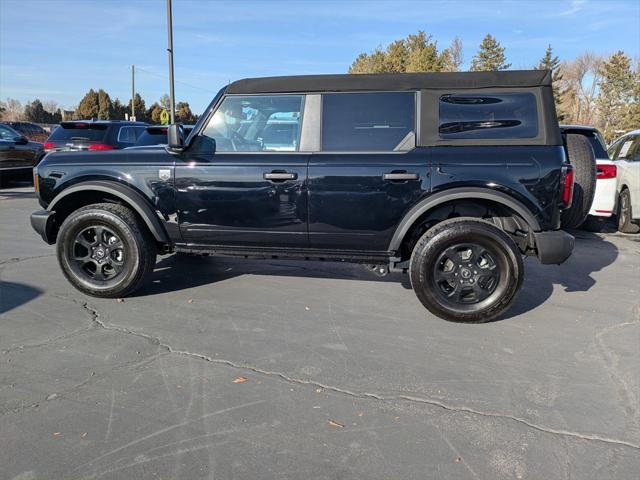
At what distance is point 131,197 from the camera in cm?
446

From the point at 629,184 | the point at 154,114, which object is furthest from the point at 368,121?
the point at 154,114

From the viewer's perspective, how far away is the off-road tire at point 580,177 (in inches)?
180

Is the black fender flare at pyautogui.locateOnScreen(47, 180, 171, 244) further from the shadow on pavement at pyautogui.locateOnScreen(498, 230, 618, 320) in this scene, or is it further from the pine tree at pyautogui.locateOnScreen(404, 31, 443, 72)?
the pine tree at pyautogui.locateOnScreen(404, 31, 443, 72)

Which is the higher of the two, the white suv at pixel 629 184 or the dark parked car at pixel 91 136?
the dark parked car at pixel 91 136

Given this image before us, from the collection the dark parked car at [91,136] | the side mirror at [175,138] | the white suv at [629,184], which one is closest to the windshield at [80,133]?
the dark parked car at [91,136]

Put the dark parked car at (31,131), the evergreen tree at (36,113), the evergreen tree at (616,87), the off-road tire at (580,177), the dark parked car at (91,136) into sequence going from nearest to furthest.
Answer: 1. the off-road tire at (580,177)
2. the dark parked car at (91,136)
3. the dark parked car at (31,131)
4. the evergreen tree at (616,87)
5. the evergreen tree at (36,113)

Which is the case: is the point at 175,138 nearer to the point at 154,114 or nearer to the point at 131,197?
the point at 131,197

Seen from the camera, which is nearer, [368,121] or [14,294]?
[368,121]

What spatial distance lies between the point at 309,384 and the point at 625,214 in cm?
724

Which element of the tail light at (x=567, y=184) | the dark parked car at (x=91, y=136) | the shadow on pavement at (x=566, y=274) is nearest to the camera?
the tail light at (x=567, y=184)

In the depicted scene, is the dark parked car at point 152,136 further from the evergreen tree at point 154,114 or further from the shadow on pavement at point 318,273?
the evergreen tree at point 154,114

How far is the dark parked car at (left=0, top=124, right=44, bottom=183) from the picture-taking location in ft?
42.4

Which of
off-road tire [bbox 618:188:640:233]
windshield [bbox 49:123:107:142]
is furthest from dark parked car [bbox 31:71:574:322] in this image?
windshield [bbox 49:123:107:142]

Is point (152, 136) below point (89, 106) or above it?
below
